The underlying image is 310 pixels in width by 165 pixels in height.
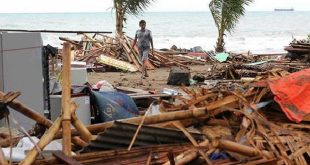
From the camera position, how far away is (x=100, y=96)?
762 centimetres

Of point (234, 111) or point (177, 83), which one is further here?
point (177, 83)

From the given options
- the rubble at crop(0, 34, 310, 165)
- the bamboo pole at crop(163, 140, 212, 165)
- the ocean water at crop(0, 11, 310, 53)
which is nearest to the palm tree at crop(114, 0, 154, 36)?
the rubble at crop(0, 34, 310, 165)

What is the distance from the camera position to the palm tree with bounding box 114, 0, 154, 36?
827 inches

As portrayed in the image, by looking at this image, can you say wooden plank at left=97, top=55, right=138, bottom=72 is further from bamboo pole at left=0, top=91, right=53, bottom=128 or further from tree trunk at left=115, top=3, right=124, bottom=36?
bamboo pole at left=0, top=91, right=53, bottom=128

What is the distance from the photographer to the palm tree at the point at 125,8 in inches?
827

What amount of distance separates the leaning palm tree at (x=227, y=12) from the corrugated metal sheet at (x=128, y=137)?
1936cm

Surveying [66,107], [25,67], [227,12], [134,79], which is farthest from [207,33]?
[66,107]

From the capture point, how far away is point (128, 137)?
411cm

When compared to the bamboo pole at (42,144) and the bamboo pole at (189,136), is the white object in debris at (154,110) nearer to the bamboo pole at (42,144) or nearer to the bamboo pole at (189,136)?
the bamboo pole at (189,136)

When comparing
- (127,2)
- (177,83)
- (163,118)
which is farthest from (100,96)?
(127,2)

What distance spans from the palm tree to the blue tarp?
1344 centimetres

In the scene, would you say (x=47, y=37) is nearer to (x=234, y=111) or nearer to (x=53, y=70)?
(x=53, y=70)

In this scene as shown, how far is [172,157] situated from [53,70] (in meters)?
5.44

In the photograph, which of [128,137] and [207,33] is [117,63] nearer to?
[128,137]
